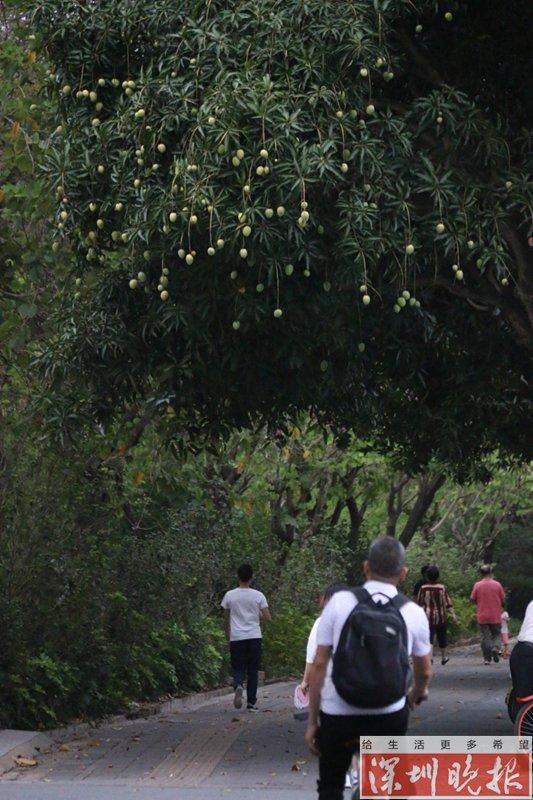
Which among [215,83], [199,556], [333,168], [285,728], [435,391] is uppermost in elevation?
[215,83]

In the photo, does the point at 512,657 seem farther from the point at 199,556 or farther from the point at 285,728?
the point at 199,556

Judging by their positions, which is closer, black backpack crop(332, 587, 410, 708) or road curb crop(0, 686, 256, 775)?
black backpack crop(332, 587, 410, 708)

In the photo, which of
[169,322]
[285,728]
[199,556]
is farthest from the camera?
[199,556]

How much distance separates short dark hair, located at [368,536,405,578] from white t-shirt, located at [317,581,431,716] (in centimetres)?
6

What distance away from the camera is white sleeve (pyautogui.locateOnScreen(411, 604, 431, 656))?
6934 millimetres

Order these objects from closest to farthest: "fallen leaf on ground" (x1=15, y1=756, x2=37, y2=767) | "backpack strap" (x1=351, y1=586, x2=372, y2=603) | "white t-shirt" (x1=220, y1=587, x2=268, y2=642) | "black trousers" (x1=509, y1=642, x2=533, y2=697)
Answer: "backpack strap" (x1=351, y1=586, x2=372, y2=603)
"black trousers" (x1=509, y1=642, x2=533, y2=697)
"fallen leaf on ground" (x1=15, y1=756, x2=37, y2=767)
"white t-shirt" (x1=220, y1=587, x2=268, y2=642)

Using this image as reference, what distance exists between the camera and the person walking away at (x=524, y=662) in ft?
33.4

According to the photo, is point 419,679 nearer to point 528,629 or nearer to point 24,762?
point 528,629

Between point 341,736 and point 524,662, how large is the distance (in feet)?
12.5

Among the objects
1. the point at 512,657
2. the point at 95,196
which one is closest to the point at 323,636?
the point at 512,657

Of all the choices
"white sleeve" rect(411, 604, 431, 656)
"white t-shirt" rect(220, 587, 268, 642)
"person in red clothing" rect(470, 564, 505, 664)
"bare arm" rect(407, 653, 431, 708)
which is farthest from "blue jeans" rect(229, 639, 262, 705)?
"white sleeve" rect(411, 604, 431, 656)

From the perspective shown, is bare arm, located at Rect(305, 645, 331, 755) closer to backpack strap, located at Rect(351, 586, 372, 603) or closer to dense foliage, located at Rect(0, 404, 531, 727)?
backpack strap, located at Rect(351, 586, 372, 603)

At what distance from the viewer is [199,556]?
2098 centimetres

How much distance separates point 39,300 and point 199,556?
6411mm
